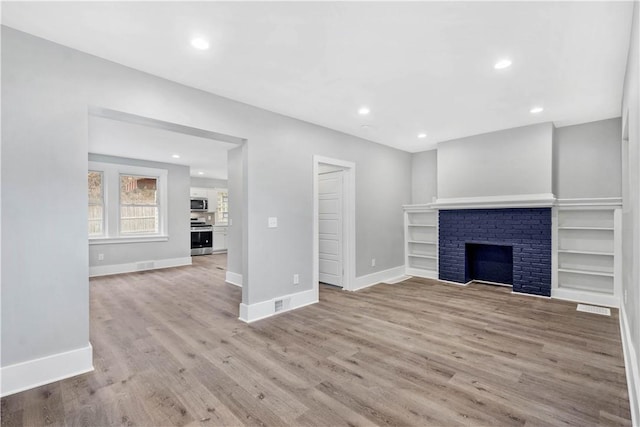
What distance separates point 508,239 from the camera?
4.98 metres

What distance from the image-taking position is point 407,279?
594 cm

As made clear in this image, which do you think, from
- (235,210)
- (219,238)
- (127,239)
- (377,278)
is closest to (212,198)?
(219,238)

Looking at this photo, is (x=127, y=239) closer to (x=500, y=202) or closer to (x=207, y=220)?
(x=207, y=220)

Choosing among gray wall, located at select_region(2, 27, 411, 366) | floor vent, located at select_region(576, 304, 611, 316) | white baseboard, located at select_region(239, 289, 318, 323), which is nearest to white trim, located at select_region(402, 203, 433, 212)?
floor vent, located at select_region(576, 304, 611, 316)

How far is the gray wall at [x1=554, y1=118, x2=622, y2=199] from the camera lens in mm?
4348

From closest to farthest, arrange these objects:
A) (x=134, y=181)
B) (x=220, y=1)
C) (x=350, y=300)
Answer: (x=220, y=1) < (x=350, y=300) < (x=134, y=181)

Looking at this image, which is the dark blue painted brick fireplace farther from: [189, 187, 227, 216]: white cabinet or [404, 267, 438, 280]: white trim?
[189, 187, 227, 216]: white cabinet

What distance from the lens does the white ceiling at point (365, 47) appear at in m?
2.03

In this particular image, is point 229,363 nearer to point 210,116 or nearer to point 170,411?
point 170,411

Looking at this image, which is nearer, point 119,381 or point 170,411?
point 170,411

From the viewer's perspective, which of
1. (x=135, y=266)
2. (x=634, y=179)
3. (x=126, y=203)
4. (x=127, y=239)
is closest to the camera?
(x=634, y=179)

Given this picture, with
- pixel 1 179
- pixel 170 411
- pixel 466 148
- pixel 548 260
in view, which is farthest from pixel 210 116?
pixel 548 260

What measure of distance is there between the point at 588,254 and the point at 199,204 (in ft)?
31.5

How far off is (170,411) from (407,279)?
4780 millimetres
